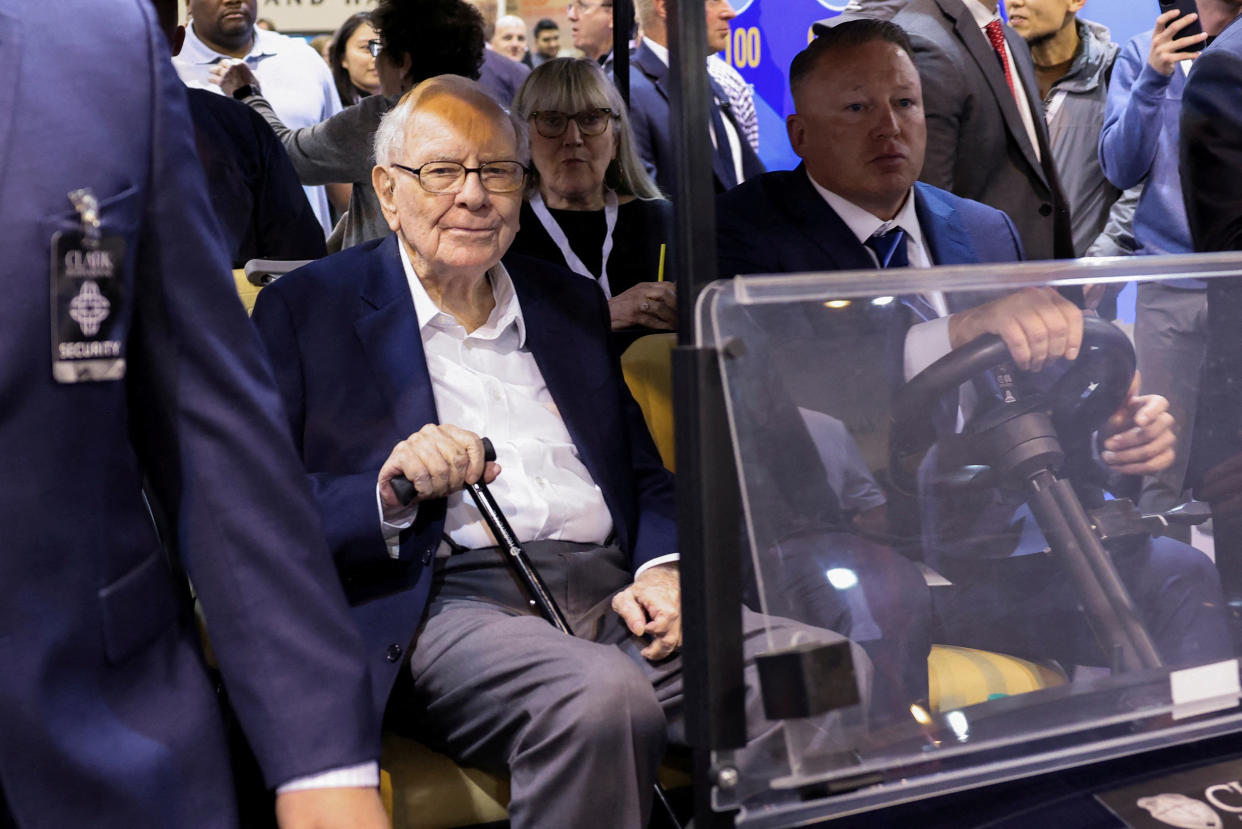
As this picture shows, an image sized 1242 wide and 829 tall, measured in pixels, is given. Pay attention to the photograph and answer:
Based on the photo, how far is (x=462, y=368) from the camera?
2.05 meters

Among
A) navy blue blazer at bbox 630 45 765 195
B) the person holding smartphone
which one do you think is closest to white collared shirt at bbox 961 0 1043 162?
the person holding smartphone

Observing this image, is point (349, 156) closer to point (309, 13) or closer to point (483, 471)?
point (483, 471)

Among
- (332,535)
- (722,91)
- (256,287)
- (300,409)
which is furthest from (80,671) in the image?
(722,91)

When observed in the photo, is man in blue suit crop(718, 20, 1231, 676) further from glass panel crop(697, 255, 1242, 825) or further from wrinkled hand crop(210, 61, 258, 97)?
wrinkled hand crop(210, 61, 258, 97)

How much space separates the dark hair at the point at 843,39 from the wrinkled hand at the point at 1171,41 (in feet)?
4.07

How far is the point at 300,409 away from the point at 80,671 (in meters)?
1.03

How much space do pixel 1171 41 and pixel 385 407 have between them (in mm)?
2674

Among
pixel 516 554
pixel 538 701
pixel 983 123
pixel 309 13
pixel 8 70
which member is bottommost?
pixel 538 701

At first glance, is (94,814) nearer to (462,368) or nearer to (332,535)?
(332,535)

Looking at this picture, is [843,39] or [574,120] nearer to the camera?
[843,39]

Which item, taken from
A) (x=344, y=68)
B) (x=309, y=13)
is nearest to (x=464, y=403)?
(x=344, y=68)

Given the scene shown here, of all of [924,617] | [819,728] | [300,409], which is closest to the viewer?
[819,728]

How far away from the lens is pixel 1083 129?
4.45 m

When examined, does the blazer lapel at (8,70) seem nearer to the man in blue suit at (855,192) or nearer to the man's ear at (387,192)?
the man's ear at (387,192)
